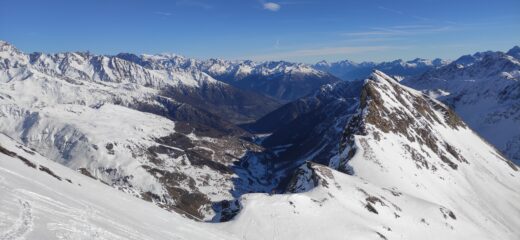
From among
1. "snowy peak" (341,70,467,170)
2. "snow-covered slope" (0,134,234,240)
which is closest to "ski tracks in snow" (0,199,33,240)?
"snow-covered slope" (0,134,234,240)

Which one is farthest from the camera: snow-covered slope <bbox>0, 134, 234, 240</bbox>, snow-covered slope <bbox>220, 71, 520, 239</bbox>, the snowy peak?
the snowy peak

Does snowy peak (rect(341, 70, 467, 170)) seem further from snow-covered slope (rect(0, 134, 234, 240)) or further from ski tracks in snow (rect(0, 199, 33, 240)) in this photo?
ski tracks in snow (rect(0, 199, 33, 240))

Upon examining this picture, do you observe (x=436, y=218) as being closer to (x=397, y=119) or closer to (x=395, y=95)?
(x=397, y=119)

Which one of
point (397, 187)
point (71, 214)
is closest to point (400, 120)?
point (397, 187)

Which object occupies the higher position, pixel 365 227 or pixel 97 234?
pixel 97 234

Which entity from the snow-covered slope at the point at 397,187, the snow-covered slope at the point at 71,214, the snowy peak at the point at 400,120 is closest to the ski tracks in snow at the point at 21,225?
the snow-covered slope at the point at 71,214

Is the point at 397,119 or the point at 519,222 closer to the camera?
the point at 519,222

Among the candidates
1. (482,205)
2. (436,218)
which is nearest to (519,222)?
(482,205)

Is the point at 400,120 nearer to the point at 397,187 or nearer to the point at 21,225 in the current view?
the point at 397,187
